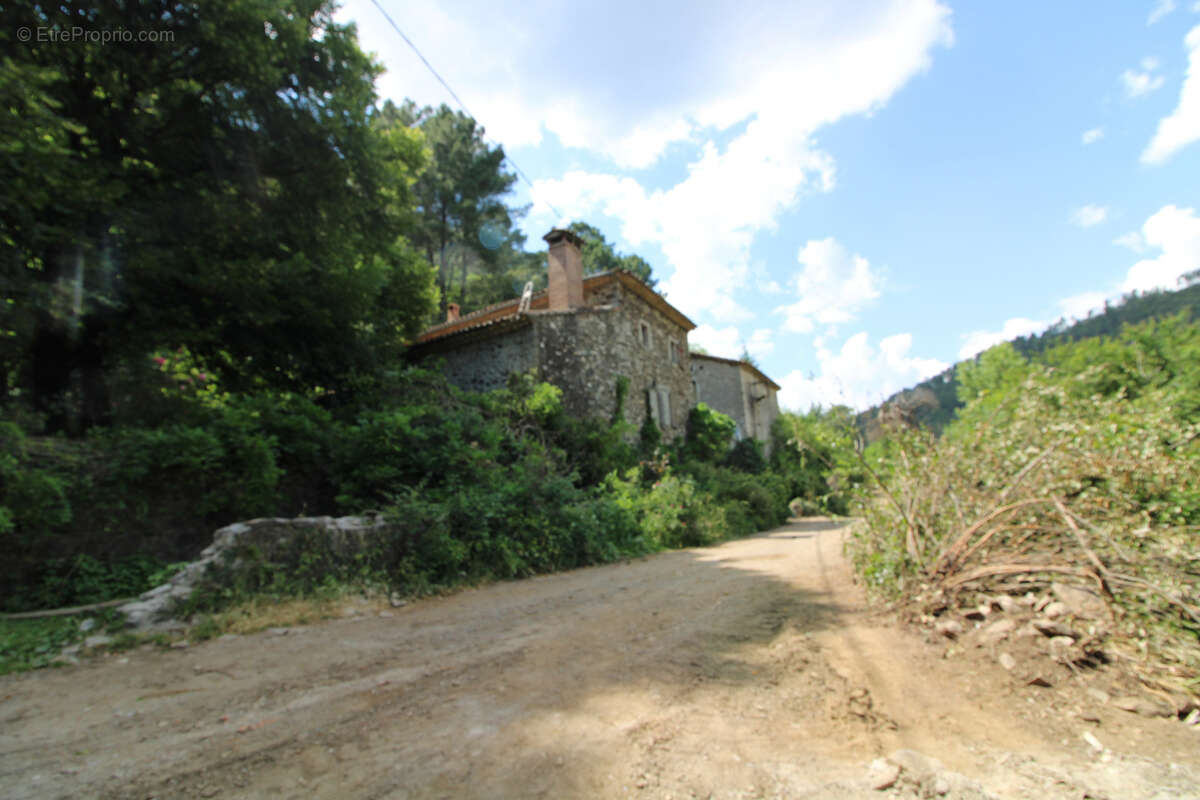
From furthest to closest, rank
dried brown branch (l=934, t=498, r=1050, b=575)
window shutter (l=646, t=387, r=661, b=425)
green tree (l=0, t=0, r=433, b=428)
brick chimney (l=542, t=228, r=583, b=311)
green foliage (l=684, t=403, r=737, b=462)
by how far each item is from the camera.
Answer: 1. green foliage (l=684, t=403, r=737, b=462)
2. window shutter (l=646, t=387, r=661, b=425)
3. brick chimney (l=542, t=228, r=583, b=311)
4. green tree (l=0, t=0, r=433, b=428)
5. dried brown branch (l=934, t=498, r=1050, b=575)

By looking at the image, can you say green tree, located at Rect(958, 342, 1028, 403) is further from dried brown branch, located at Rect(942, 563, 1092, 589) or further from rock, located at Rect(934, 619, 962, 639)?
rock, located at Rect(934, 619, 962, 639)

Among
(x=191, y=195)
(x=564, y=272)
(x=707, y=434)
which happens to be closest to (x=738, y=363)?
(x=707, y=434)

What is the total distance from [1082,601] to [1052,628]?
256mm

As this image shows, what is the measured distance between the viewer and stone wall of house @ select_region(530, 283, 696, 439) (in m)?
13.9

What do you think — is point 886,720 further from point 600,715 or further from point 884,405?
point 884,405

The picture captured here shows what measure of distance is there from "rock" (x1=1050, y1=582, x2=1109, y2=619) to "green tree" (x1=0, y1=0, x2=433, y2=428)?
9690 millimetres

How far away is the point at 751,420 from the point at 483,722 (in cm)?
2525

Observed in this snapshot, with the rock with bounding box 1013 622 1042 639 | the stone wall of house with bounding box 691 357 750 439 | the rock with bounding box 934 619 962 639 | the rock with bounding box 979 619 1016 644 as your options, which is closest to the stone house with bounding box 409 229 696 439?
the stone wall of house with bounding box 691 357 750 439

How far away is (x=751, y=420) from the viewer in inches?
1037

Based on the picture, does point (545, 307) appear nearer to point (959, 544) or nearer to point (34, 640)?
point (34, 640)

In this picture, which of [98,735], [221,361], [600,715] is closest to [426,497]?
[98,735]

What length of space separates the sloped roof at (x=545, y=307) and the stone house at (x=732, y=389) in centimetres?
437

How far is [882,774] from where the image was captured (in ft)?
6.24

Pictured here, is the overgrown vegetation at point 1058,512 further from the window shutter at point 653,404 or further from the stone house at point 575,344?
the window shutter at point 653,404
